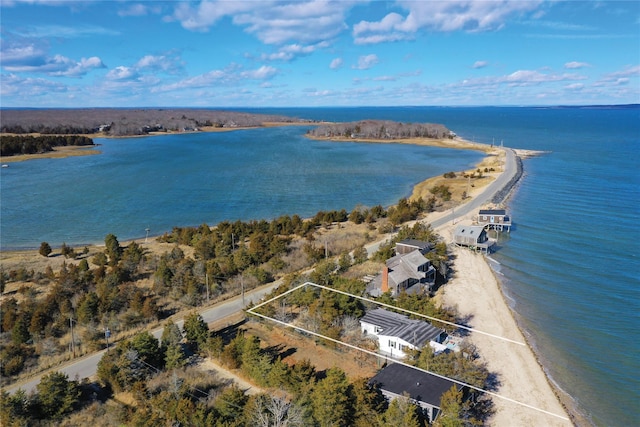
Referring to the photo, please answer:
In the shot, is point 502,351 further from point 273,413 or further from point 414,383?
point 273,413

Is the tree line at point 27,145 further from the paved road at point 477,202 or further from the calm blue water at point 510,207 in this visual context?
the paved road at point 477,202

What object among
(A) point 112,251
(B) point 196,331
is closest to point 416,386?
(B) point 196,331

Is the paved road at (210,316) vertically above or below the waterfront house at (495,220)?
below

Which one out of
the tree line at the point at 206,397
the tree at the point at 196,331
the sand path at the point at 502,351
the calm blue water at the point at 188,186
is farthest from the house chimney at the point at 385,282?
the calm blue water at the point at 188,186

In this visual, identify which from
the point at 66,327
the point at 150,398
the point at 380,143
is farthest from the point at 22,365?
the point at 380,143

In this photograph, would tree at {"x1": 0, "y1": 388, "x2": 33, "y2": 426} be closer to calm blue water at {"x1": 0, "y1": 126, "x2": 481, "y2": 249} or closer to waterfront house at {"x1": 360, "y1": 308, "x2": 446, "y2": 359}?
waterfront house at {"x1": 360, "y1": 308, "x2": 446, "y2": 359}

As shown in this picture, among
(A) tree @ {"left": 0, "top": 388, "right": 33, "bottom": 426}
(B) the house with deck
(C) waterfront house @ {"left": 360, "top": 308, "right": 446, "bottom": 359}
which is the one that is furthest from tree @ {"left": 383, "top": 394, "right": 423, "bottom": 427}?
(A) tree @ {"left": 0, "top": 388, "right": 33, "bottom": 426}
